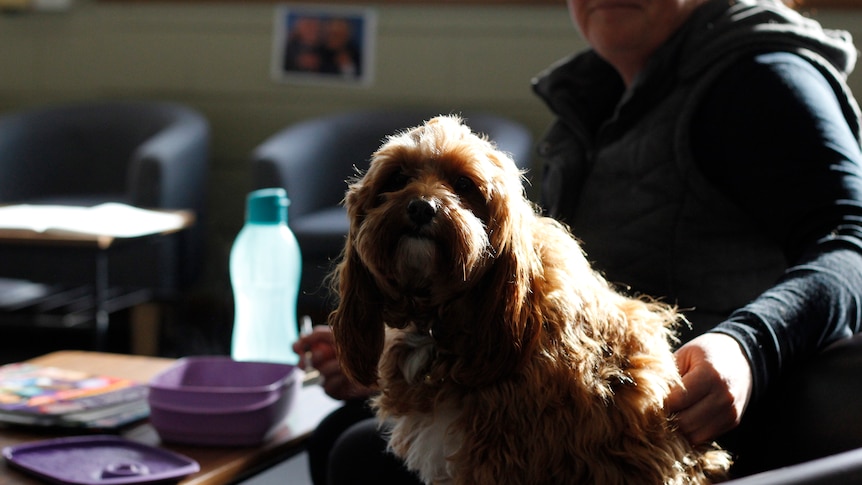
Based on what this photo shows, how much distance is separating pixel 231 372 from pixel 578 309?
696 mm

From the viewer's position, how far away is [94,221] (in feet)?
8.20

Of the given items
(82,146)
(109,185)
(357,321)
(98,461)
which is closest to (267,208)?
(98,461)

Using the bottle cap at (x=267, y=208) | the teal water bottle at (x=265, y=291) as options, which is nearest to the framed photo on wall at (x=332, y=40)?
the teal water bottle at (x=265, y=291)

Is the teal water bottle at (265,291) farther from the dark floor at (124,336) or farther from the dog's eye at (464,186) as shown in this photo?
the dark floor at (124,336)

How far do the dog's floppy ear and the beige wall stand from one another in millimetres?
2982

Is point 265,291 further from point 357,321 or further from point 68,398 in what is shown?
point 357,321

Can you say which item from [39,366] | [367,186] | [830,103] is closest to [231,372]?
[39,366]

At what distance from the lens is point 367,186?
908 mm

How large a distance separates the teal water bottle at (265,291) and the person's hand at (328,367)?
0.40 metres

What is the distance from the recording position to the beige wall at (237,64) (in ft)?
12.8

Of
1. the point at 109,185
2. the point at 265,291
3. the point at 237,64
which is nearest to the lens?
the point at 265,291

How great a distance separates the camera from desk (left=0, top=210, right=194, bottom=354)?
2383 mm

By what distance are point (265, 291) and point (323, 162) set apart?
1.74 metres

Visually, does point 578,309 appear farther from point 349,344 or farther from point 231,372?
point 231,372
